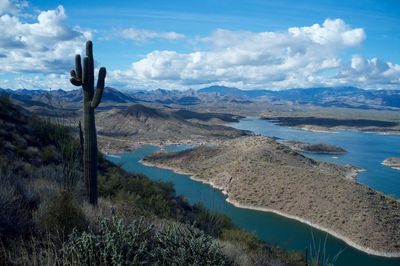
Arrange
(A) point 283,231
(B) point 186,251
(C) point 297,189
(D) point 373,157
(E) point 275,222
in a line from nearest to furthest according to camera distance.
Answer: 1. (B) point 186,251
2. (A) point 283,231
3. (E) point 275,222
4. (C) point 297,189
5. (D) point 373,157

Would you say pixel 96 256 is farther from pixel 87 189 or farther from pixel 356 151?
pixel 356 151

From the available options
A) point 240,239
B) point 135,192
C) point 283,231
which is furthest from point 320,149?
point 240,239

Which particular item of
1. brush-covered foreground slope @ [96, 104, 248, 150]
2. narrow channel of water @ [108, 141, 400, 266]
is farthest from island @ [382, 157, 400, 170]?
brush-covered foreground slope @ [96, 104, 248, 150]

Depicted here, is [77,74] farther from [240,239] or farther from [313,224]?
[313,224]

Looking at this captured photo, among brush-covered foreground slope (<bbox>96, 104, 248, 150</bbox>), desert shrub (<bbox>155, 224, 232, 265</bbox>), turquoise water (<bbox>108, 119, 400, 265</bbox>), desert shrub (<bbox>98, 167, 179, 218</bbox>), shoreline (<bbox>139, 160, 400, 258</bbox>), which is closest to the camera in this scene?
desert shrub (<bbox>155, 224, 232, 265</bbox>)

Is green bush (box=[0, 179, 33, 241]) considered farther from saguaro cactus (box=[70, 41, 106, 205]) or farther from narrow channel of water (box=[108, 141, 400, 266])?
narrow channel of water (box=[108, 141, 400, 266])

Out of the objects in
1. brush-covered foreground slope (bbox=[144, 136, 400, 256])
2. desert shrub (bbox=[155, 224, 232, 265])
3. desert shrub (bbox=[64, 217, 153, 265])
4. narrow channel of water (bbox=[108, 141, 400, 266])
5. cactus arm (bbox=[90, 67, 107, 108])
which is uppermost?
cactus arm (bbox=[90, 67, 107, 108])

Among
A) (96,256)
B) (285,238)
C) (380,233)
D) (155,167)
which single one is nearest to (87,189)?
(96,256)
